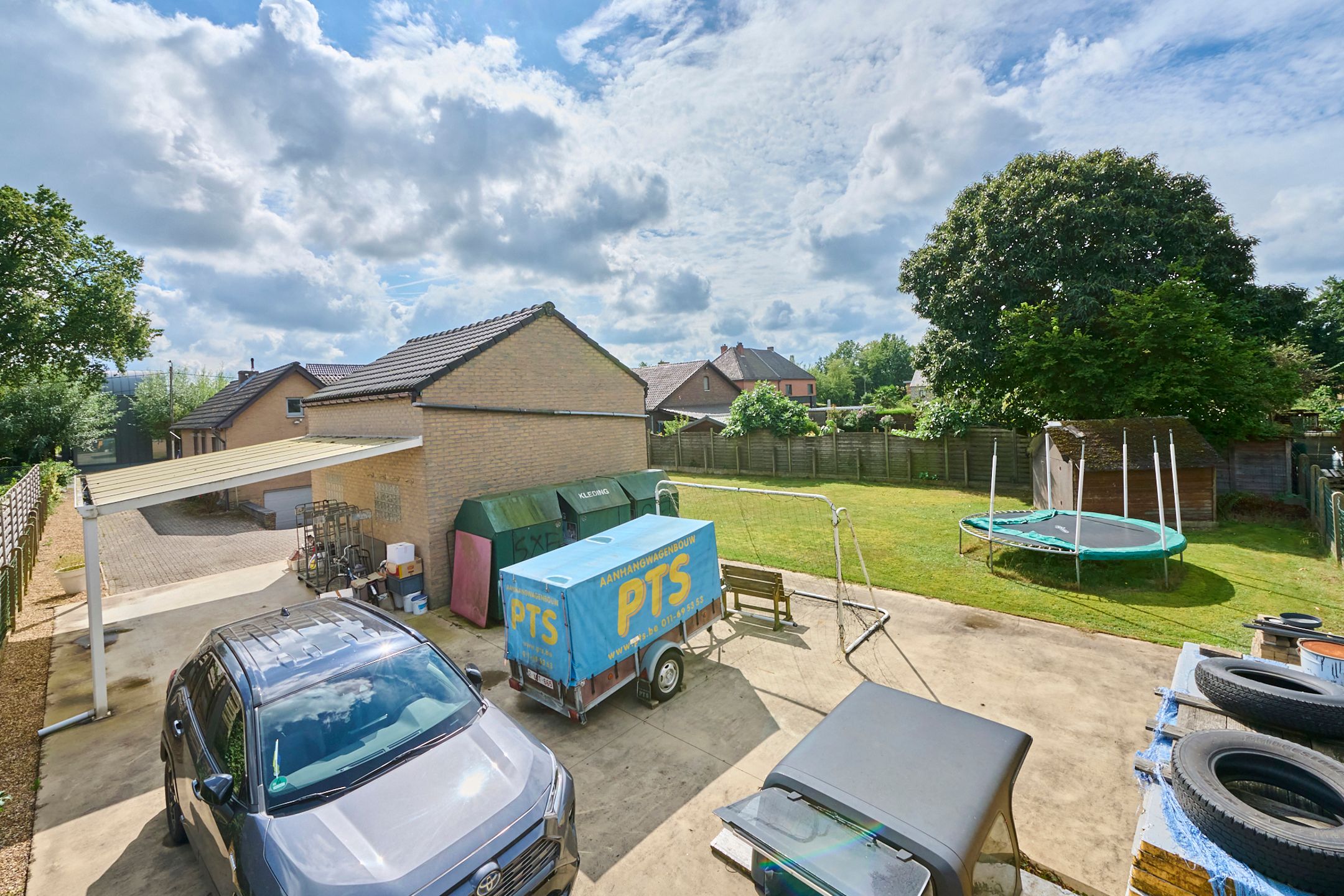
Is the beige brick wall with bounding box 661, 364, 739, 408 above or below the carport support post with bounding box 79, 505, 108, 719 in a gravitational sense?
above

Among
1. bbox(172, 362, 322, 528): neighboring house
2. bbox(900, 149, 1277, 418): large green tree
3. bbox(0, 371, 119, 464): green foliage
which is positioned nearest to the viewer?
bbox(900, 149, 1277, 418): large green tree

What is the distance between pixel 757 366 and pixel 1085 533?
43.6 metres

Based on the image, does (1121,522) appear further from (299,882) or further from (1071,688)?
(299,882)

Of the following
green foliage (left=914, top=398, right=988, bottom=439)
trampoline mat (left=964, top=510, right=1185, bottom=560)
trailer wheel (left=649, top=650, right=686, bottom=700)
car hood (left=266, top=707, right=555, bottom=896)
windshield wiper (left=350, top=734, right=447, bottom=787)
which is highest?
green foliage (left=914, top=398, right=988, bottom=439)

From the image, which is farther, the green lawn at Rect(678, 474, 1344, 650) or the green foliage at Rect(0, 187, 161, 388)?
the green foliage at Rect(0, 187, 161, 388)

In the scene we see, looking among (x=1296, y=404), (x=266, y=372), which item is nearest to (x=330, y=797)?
(x=266, y=372)

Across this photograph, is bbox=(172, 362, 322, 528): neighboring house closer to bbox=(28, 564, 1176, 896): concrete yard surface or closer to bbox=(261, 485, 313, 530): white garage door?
bbox=(261, 485, 313, 530): white garage door

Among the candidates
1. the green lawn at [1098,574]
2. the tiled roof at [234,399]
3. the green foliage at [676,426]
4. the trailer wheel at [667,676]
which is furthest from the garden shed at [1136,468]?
the tiled roof at [234,399]

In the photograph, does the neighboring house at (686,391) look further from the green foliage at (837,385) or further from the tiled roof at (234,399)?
the green foliage at (837,385)

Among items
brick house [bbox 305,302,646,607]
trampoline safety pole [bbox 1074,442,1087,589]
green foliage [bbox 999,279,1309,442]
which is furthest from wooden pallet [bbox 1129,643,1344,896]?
green foliage [bbox 999,279,1309,442]

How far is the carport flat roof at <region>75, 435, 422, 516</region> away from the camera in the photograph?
754 centimetres

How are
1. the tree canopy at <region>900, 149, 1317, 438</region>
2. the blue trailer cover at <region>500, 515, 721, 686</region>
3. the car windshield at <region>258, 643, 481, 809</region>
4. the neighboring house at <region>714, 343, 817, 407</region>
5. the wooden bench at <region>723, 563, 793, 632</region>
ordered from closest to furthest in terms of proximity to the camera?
the car windshield at <region>258, 643, 481, 809</region> < the blue trailer cover at <region>500, 515, 721, 686</region> < the wooden bench at <region>723, 563, 793, 632</region> < the tree canopy at <region>900, 149, 1317, 438</region> < the neighboring house at <region>714, 343, 817, 407</region>

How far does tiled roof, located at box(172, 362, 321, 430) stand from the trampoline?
1024 inches

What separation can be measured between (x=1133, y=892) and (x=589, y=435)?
11342 mm
